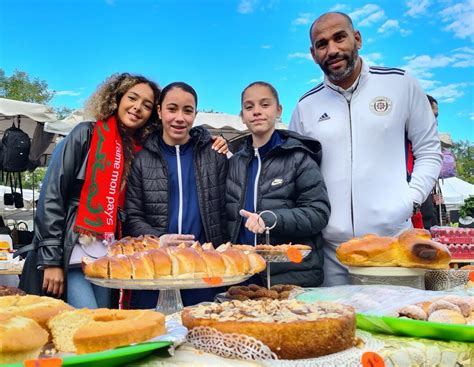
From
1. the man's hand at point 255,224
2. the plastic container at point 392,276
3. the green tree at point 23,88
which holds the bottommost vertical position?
the plastic container at point 392,276

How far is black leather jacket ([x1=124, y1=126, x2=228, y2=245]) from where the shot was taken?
248 centimetres

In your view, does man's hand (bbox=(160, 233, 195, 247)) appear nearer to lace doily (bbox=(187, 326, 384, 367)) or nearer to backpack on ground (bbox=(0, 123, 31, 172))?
lace doily (bbox=(187, 326, 384, 367))

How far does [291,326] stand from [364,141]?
1.57 m

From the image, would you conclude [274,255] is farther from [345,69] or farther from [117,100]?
[117,100]

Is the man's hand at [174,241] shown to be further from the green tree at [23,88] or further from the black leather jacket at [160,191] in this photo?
the green tree at [23,88]

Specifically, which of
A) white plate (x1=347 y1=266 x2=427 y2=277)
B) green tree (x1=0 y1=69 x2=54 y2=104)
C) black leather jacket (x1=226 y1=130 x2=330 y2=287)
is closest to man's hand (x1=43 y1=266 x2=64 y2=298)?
black leather jacket (x1=226 y1=130 x2=330 y2=287)

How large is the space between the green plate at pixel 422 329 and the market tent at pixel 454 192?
15457 millimetres

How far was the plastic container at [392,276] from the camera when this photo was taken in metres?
2.05

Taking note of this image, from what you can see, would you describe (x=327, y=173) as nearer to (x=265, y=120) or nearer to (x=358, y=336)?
(x=265, y=120)

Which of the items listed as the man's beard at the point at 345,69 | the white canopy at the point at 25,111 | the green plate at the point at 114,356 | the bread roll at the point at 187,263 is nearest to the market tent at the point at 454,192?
the white canopy at the point at 25,111

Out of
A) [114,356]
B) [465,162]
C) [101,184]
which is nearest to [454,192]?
[101,184]

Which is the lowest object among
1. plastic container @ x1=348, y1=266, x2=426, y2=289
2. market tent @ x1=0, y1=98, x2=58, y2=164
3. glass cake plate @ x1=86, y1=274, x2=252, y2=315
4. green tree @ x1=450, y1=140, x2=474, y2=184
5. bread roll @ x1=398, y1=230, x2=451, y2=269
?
plastic container @ x1=348, y1=266, x2=426, y2=289

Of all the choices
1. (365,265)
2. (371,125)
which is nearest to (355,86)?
(371,125)

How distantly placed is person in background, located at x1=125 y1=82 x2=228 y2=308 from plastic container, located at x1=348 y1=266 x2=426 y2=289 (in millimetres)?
788
